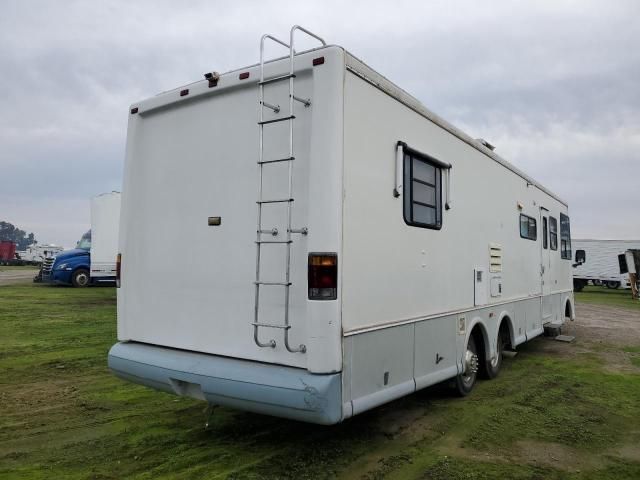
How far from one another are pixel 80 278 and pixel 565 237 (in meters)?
18.5

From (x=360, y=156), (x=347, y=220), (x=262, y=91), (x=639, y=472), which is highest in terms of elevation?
(x=262, y=91)

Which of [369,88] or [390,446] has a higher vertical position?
[369,88]

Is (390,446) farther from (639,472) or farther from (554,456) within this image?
(639,472)

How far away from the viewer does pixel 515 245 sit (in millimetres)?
7293

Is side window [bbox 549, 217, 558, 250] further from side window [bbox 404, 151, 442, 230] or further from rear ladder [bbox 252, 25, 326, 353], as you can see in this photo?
rear ladder [bbox 252, 25, 326, 353]

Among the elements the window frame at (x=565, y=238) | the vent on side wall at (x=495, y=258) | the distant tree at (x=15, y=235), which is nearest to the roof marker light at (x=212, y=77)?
the vent on side wall at (x=495, y=258)

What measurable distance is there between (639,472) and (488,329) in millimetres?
2332

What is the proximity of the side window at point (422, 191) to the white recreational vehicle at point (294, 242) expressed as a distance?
2 centimetres

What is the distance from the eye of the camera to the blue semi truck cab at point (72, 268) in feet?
67.9

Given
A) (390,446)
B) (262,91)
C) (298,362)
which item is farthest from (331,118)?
(390,446)

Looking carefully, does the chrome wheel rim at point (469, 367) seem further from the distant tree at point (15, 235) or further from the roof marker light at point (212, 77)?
the distant tree at point (15, 235)

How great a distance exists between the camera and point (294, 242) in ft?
11.9

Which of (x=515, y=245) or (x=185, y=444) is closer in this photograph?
(x=185, y=444)

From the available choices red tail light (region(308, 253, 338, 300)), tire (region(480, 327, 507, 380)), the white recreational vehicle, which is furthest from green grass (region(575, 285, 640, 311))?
red tail light (region(308, 253, 338, 300))
